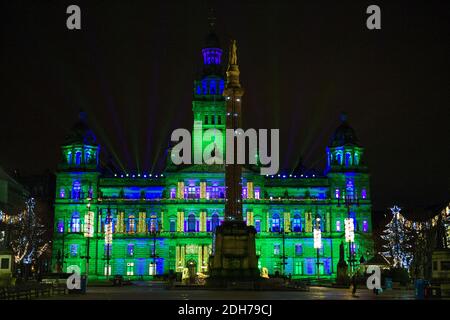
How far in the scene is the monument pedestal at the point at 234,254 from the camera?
204ft

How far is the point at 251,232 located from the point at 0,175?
40021mm

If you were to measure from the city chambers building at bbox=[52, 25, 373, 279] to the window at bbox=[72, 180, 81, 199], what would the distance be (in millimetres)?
156

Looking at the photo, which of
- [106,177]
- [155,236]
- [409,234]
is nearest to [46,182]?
[106,177]

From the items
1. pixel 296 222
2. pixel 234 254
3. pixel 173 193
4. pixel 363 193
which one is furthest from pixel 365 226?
pixel 234 254

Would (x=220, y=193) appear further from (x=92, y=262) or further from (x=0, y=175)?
(x=0, y=175)

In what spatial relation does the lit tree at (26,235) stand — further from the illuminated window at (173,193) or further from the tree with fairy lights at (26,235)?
the illuminated window at (173,193)

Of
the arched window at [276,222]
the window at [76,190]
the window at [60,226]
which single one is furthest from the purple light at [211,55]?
the window at [60,226]

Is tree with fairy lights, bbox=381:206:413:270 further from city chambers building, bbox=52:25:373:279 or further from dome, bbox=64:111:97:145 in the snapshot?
dome, bbox=64:111:97:145

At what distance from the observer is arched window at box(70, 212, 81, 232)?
10525 cm

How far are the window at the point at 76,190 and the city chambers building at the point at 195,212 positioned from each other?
16 centimetres

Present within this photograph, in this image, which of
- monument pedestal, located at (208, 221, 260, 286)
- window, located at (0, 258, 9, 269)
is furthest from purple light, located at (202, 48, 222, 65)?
window, located at (0, 258, 9, 269)

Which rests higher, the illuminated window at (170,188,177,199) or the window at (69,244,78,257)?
the illuminated window at (170,188,177,199)

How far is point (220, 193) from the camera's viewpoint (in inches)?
4213

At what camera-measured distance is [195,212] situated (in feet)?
349
